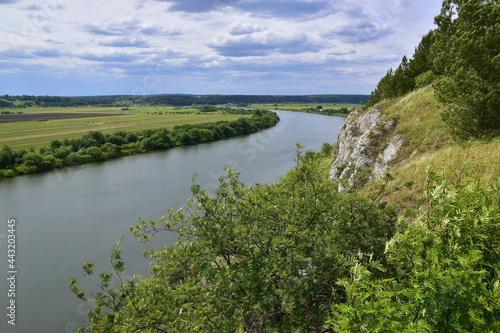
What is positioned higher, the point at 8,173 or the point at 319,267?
the point at 319,267

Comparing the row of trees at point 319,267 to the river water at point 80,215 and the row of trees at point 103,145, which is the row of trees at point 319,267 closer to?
the river water at point 80,215

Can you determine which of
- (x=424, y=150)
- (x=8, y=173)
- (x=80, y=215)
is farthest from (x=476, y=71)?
(x=8, y=173)

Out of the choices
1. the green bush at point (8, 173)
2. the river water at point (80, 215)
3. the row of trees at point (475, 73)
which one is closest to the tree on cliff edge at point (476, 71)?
the row of trees at point (475, 73)

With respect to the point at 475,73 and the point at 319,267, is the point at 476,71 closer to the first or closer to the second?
the point at 475,73

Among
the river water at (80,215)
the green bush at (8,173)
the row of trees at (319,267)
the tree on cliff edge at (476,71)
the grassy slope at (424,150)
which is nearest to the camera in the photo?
the row of trees at (319,267)

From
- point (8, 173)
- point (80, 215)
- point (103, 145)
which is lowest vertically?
point (80, 215)

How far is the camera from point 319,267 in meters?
4.41

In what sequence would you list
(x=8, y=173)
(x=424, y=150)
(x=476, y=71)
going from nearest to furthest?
1. (x=476, y=71)
2. (x=424, y=150)
3. (x=8, y=173)

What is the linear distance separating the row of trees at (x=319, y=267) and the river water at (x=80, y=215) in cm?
1281

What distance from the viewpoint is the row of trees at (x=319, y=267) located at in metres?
2.62

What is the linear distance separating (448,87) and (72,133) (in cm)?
7282

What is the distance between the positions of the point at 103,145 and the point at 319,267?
58.0 meters

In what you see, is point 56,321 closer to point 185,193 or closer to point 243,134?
point 185,193

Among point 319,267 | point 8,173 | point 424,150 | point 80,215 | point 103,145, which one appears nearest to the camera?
point 319,267
